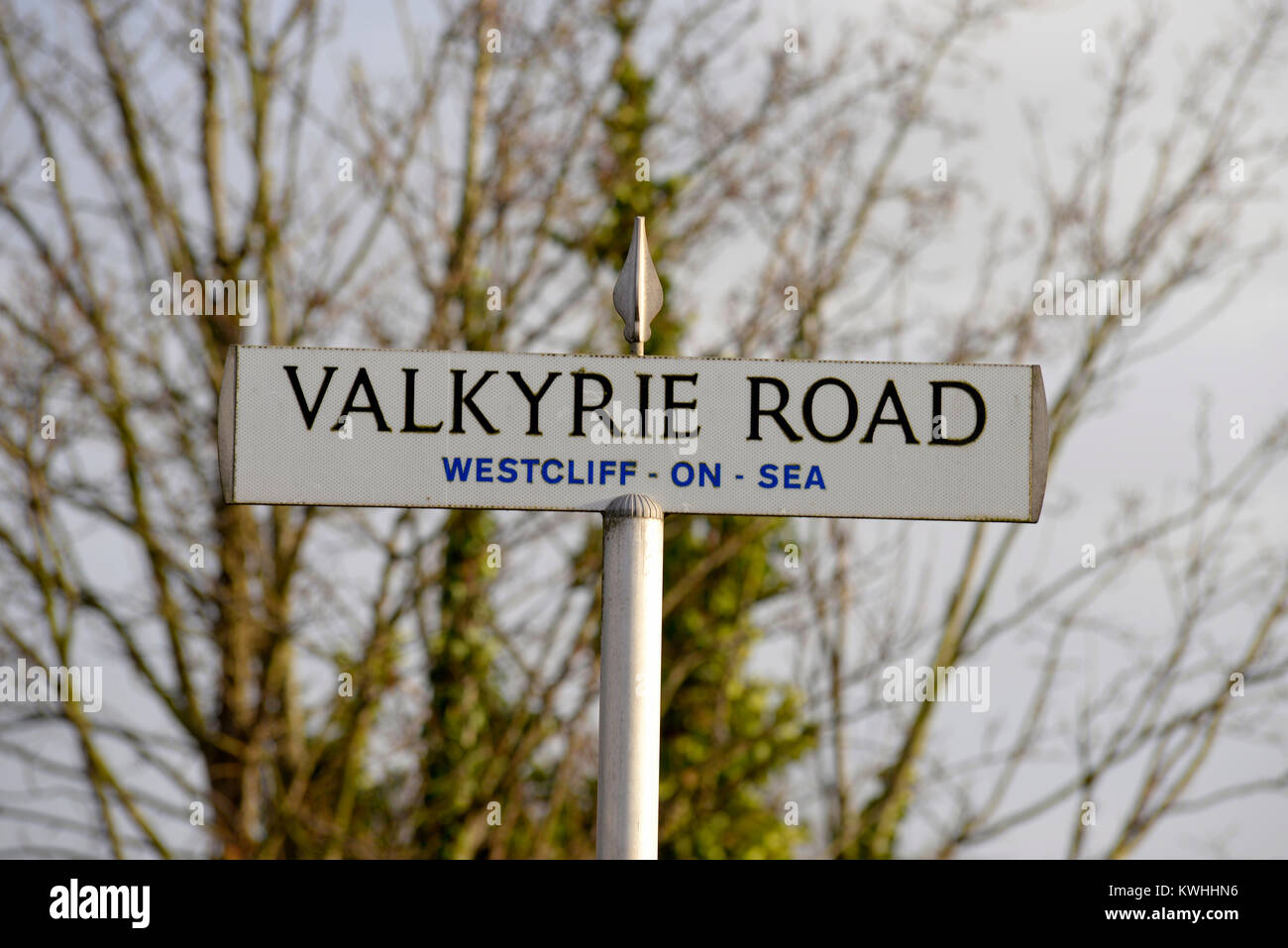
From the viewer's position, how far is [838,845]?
9.03 m

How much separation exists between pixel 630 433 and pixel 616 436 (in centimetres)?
2

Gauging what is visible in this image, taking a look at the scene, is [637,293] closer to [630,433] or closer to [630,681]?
[630,433]

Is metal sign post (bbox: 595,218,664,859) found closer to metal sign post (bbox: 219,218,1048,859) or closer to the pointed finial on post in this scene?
metal sign post (bbox: 219,218,1048,859)

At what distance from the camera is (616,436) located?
2512 millimetres

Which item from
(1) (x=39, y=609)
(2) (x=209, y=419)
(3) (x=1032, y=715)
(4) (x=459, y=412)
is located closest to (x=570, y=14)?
(2) (x=209, y=419)

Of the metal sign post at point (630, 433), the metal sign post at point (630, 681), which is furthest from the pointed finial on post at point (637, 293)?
the metal sign post at point (630, 681)

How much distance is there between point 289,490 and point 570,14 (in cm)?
641

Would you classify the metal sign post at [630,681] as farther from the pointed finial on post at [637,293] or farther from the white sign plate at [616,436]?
the pointed finial on post at [637,293]

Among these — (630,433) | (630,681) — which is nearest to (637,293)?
(630,433)

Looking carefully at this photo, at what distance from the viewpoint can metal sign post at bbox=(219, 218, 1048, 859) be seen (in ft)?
8.23

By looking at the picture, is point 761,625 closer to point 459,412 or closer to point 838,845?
point 838,845

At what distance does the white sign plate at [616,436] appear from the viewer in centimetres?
251
